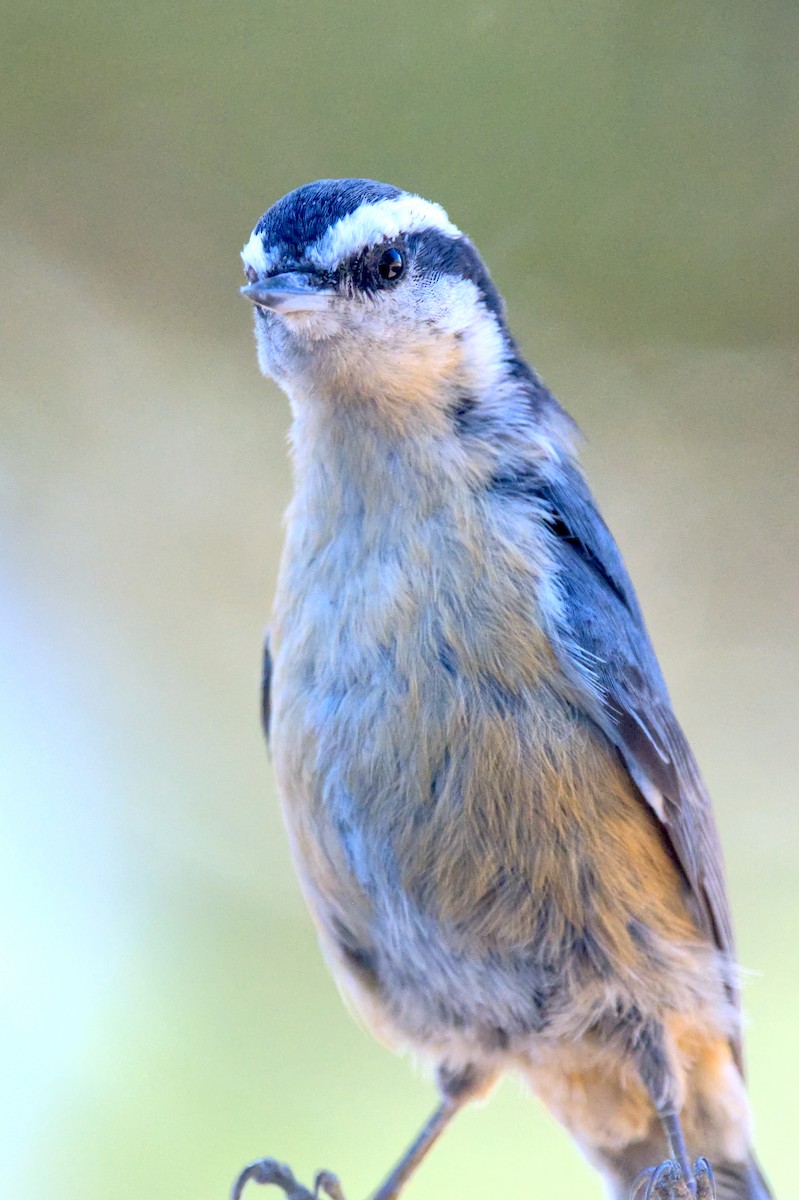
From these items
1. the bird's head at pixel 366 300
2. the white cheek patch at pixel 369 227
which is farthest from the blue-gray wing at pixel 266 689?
the white cheek patch at pixel 369 227

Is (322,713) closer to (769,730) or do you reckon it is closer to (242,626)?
(242,626)

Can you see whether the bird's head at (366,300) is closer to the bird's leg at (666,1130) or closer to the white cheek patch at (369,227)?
the white cheek patch at (369,227)

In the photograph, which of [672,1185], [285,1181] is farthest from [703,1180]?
[285,1181]

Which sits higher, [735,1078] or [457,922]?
[735,1078]

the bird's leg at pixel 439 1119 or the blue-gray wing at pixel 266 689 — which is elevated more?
the blue-gray wing at pixel 266 689

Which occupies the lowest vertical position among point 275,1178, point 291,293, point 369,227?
point 275,1178

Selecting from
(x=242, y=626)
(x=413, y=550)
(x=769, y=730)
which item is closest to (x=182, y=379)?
(x=242, y=626)

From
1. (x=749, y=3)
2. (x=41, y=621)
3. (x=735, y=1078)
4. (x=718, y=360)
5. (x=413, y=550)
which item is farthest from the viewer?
(x=41, y=621)

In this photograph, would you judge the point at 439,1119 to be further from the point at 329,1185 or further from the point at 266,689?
the point at 266,689
